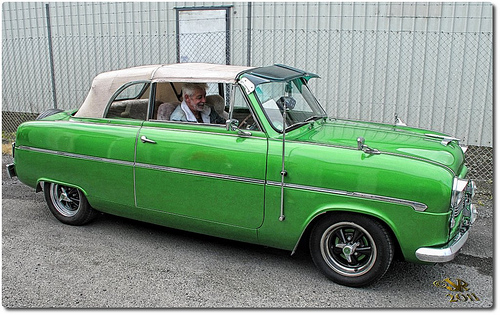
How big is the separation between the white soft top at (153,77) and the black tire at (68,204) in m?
0.84

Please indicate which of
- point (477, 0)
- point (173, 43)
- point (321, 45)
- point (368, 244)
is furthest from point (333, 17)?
point (368, 244)

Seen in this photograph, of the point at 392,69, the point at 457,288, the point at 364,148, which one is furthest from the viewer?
the point at 392,69

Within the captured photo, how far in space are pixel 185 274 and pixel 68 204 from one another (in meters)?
1.88

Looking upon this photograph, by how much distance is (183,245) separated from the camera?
179 inches

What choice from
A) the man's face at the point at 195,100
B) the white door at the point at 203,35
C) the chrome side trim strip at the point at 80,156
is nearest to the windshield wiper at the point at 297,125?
the man's face at the point at 195,100

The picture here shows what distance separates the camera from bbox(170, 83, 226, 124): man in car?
4.44 meters

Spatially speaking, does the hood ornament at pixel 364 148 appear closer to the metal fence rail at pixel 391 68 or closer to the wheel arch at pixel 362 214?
the wheel arch at pixel 362 214

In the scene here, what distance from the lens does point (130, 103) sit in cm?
484

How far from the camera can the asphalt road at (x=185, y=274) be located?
11.7ft

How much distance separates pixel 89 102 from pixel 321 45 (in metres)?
4.87

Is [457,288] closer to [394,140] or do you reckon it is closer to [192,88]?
[394,140]

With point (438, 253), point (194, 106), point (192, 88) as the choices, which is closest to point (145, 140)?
point (194, 106)

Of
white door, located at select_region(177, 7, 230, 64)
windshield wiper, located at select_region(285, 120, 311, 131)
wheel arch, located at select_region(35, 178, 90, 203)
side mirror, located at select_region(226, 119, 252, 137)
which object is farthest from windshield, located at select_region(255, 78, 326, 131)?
white door, located at select_region(177, 7, 230, 64)

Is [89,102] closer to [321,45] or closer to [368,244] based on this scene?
[368,244]
